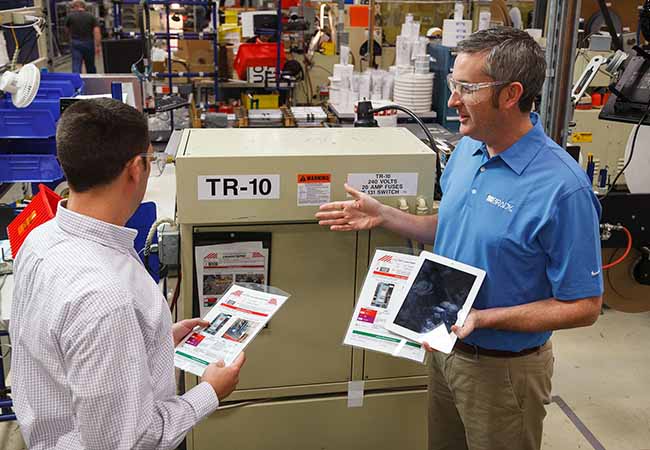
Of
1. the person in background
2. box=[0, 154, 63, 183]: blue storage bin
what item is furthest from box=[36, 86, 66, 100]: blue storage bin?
the person in background

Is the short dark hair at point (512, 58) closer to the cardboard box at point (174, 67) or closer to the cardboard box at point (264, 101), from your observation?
the cardboard box at point (264, 101)

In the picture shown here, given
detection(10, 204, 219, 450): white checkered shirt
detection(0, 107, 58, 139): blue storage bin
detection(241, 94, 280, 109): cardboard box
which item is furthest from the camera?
detection(241, 94, 280, 109): cardboard box

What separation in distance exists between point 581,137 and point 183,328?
2887 millimetres

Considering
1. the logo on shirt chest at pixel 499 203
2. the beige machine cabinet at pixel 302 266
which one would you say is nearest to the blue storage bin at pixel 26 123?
the beige machine cabinet at pixel 302 266

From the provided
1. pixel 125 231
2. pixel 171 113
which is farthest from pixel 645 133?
pixel 171 113

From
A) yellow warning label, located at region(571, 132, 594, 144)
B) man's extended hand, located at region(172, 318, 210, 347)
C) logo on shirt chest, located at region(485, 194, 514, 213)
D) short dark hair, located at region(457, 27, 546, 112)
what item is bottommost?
man's extended hand, located at region(172, 318, 210, 347)

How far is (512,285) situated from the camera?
5.43 ft

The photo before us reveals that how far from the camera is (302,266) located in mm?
1931

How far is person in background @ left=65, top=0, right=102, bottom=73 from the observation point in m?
9.66

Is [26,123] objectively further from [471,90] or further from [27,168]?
[471,90]

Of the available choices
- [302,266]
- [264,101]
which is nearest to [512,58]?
[302,266]

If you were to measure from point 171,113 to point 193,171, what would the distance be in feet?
17.9

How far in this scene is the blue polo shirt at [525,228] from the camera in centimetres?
154

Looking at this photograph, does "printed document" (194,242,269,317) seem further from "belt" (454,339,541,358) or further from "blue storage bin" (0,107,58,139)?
"blue storage bin" (0,107,58,139)
